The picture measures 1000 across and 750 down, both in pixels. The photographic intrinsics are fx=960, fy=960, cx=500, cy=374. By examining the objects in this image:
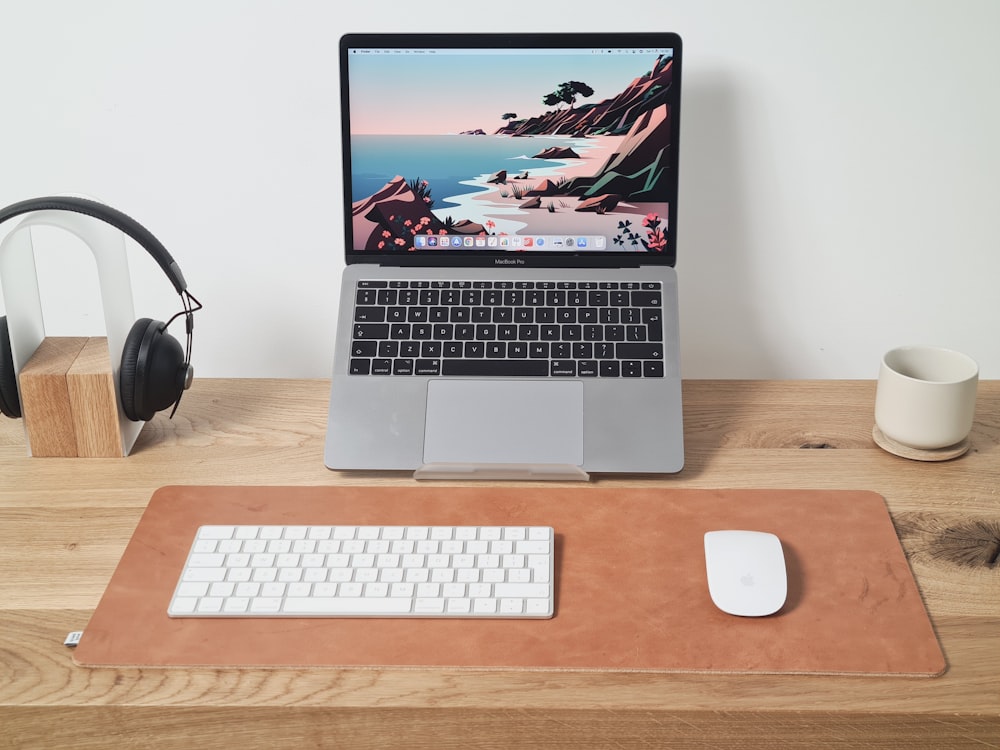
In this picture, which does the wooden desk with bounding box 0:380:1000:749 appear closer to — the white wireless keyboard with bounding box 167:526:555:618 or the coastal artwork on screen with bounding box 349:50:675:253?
the white wireless keyboard with bounding box 167:526:555:618

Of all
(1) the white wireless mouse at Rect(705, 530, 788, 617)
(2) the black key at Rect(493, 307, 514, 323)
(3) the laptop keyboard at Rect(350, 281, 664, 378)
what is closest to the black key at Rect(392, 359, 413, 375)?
(3) the laptop keyboard at Rect(350, 281, 664, 378)

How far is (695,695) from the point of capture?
0.69 m

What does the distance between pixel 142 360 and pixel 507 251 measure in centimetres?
40

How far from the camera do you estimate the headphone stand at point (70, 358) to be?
95 cm

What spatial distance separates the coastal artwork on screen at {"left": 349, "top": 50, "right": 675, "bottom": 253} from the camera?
100cm

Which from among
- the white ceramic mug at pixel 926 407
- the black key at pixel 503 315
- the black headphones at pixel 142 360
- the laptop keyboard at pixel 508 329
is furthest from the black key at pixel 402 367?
the white ceramic mug at pixel 926 407

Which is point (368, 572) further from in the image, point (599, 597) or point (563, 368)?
point (563, 368)

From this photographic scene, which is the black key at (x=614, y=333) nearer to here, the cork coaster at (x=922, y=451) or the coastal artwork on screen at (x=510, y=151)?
the coastal artwork on screen at (x=510, y=151)

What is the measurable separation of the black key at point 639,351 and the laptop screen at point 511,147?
0.10 metres

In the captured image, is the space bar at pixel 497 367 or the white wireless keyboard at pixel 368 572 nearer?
the white wireless keyboard at pixel 368 572

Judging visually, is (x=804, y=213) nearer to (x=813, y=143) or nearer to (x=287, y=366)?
(x=813, y=143)

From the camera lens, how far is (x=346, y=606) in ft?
2.49

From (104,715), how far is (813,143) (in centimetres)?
92

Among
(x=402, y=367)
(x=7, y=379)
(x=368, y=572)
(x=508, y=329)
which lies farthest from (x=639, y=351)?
(x=7, y=379)
